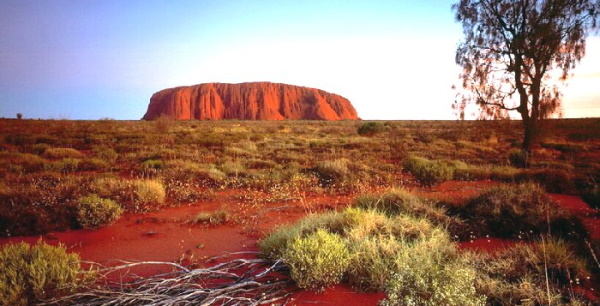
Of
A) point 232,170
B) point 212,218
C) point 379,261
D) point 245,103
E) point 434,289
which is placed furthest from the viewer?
point 245,103

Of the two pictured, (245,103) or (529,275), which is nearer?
(529,275)

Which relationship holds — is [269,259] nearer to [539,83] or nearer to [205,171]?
[205,171]

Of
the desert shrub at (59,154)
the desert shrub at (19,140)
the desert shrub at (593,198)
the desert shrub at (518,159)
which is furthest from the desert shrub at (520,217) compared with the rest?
→ the desert shrub at (19,140)

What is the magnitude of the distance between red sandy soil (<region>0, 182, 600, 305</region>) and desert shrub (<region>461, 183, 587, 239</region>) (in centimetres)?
29

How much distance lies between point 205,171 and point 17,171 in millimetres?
5776

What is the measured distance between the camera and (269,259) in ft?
13.6

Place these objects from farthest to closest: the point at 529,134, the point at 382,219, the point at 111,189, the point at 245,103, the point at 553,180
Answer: the point at 245,103
the point at 529,134
the point at 553,180
the point at 111,189
the point at 382,219

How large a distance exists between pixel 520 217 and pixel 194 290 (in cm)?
531

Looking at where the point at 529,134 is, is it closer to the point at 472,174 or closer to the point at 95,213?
the point at 472,174

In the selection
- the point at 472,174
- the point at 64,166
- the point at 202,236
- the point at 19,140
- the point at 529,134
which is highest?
the point at 529,134

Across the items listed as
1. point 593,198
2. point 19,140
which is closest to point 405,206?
point 593,198

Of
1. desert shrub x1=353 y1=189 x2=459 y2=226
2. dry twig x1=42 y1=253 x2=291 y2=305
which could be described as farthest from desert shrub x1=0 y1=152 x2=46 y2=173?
desert shrub x1=353 y1=189 x2=459 y2=226

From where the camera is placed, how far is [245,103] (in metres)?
120

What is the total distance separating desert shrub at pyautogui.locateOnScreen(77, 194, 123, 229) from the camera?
5629mm
